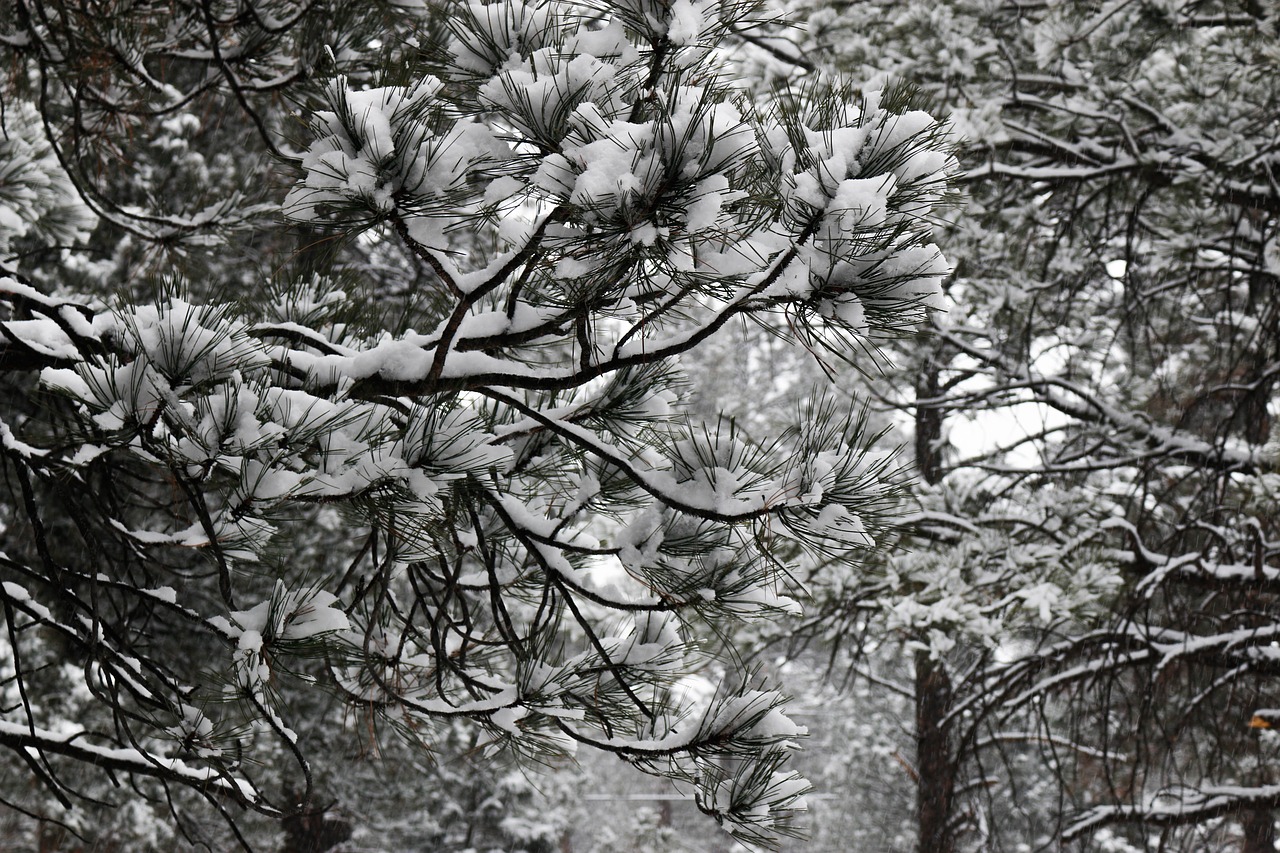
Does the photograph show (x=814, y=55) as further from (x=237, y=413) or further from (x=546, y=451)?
(x=237, y=413)

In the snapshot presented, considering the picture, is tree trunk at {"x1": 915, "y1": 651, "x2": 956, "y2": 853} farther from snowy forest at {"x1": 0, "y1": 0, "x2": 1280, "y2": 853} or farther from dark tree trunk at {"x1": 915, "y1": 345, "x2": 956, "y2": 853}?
snowy forest at {"x1": 0, "y1": 0, "x2": 1280, "y2": 853}

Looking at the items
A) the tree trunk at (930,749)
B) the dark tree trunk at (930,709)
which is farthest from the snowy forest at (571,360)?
the tree trunk at (930,749)

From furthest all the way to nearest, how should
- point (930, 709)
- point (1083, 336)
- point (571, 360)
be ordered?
point (930, 709), point (1083, 336), point (571, 360)

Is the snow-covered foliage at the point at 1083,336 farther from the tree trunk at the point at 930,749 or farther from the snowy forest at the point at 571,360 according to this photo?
the tree trunk at the point at 930,749

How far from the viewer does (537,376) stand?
5.07ft

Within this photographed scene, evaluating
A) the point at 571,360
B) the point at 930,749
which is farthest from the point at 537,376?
the point at 930,749

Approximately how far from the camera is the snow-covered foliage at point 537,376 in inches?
48.0

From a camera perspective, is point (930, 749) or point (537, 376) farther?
point (930, 749)

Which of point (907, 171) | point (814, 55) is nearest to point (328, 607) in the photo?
point (907, 171)

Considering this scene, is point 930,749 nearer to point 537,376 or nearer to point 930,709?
point 930,709

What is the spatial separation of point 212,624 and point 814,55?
4257mm

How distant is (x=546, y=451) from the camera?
2.07 meters

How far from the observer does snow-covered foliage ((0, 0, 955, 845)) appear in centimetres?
122

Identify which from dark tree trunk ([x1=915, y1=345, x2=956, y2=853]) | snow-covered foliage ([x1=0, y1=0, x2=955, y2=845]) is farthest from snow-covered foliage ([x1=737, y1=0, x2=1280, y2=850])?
snow-covered foliage ([x1=0, y1=0, x2=955, y2=845])
